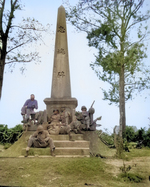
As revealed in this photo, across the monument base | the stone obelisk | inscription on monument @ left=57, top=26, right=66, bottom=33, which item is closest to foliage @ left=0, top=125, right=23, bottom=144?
the monument base

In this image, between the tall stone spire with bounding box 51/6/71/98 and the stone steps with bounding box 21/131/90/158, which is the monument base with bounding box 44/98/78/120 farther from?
the stone steps with bounding box 21/131/90/158

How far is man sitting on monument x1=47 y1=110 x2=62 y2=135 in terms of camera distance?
9.84 metres

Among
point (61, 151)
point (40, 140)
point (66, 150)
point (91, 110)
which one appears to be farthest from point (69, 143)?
point (91, 110)

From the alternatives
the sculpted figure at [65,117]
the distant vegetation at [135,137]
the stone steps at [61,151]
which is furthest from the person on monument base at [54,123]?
the distant vegetation at [135,137]

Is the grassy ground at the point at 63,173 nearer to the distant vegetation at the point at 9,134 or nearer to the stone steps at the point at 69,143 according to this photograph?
the stone steps at the point at 69,143

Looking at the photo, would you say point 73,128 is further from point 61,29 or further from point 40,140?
point 61,29

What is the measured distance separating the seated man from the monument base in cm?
73

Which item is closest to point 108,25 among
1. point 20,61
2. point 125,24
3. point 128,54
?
point 125,24

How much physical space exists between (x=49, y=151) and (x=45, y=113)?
2661mm

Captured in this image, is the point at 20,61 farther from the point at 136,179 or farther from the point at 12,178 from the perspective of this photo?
the point at 136,179

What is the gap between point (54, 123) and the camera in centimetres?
1052

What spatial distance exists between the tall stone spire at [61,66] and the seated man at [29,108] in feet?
4.79

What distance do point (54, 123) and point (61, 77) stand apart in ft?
9.81

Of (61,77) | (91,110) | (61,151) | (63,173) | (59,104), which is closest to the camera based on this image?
(63,173)
